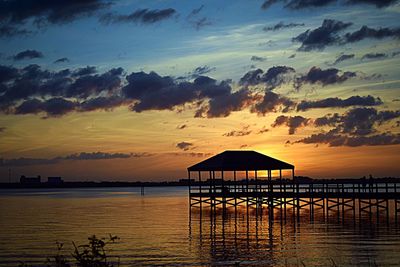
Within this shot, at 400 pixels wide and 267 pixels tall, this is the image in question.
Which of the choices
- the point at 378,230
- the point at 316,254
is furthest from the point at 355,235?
the point at 316,254

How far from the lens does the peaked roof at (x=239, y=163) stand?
189ft

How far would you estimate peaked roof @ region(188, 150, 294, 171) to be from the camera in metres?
57.5

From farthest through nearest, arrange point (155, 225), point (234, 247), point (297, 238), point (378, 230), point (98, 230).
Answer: point (155, 225) → point (98, 230) → point (378, 230) → point (297, 238) → point (234, 247)

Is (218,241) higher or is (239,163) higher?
(239,163)

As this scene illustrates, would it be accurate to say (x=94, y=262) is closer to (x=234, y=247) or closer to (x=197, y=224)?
(x=234, y=247)

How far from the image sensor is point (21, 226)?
155 ft

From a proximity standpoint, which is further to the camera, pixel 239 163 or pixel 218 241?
pixel 239 163

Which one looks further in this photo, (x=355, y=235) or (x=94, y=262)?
(x=355, y=235)

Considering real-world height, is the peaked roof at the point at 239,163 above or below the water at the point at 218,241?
above

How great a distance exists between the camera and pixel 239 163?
57812 mm

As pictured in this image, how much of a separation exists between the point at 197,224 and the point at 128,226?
530cm

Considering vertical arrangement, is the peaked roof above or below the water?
above

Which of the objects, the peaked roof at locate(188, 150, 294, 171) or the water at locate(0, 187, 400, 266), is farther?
the peaked roof at locate(188, 150, 294, 171)

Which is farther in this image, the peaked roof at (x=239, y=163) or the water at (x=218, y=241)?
the peaked roof at (x=239, y=163)
